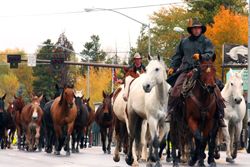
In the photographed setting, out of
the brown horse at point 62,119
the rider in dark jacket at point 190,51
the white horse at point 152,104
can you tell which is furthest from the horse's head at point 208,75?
the brown horse at point 62,119

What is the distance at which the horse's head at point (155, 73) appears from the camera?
806 inches

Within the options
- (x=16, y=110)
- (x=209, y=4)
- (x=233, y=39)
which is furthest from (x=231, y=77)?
(x=209, y=4)

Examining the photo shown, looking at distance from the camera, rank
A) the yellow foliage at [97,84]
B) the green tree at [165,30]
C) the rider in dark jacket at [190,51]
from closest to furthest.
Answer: the rider in dark jacket at [190,51]
the green tree at [165,30]
the yellow foliage at [97,84]

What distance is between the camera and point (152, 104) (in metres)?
21.2

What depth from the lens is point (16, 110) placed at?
133 ft

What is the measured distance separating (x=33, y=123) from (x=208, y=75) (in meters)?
18.9

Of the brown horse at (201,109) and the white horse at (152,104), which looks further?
the white horse at (152,104)

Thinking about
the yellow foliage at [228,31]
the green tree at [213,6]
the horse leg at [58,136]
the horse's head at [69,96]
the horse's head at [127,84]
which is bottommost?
the horse leg at [58,136]

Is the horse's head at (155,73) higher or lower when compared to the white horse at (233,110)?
higher

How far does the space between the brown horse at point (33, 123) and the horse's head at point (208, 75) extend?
1776 cm

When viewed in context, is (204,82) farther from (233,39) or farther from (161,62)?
(233,39)

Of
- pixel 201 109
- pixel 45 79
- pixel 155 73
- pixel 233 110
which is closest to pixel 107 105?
pixel 233 110

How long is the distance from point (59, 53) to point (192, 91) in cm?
12794

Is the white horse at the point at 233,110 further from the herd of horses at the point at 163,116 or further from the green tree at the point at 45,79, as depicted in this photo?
the green tree at the point at 45,79
